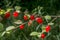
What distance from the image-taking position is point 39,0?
3002mm

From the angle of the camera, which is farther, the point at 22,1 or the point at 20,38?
the point at 22,1

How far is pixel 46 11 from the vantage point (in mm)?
2965

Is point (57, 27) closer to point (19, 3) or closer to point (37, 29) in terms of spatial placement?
point (37, 29)

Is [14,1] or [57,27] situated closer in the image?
[57,27]

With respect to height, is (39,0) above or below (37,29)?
above

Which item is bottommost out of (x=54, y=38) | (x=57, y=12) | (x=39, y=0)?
(x=54, y=38)

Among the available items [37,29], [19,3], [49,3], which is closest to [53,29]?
[37,29]

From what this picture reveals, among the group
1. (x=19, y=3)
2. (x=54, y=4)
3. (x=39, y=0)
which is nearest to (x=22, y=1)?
(x=19, y=3)

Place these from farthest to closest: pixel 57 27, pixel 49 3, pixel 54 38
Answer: pixel 49 3 < pixel 57 27 < pixel 54 38

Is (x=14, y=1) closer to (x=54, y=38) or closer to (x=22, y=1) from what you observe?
(x=22, y=1)

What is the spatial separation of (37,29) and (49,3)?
22.4 inches

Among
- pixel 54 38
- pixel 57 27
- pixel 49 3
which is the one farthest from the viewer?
pixel 49 3

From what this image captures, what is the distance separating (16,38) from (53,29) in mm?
506

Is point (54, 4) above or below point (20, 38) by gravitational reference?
above
